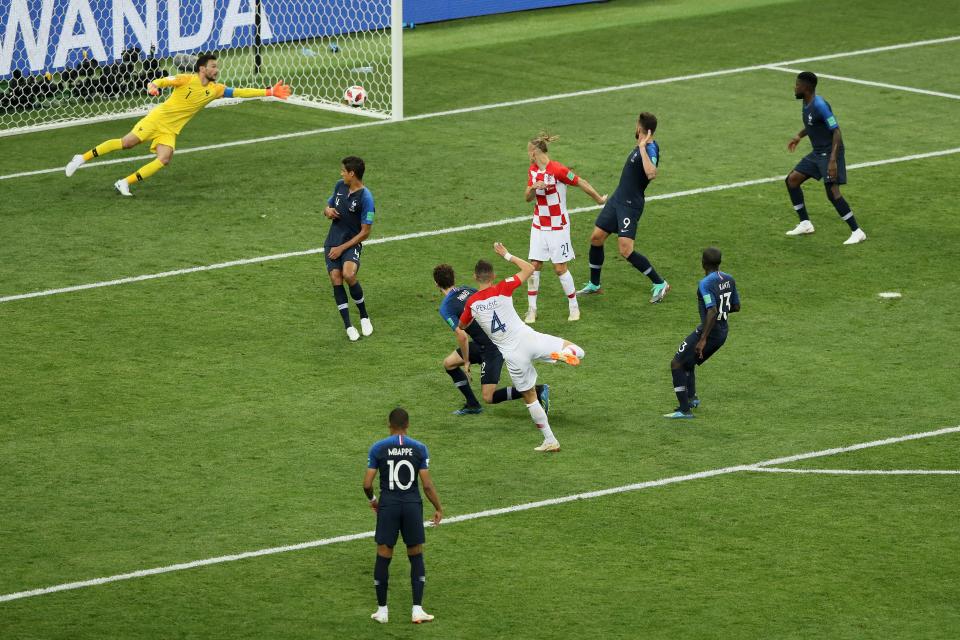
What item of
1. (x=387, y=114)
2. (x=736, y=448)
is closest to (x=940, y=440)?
(x=736, y=448)

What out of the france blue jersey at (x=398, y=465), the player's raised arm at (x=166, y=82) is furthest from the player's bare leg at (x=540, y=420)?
the player's raised arm at (x=166, y=82)

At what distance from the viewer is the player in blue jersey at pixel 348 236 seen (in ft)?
57.1

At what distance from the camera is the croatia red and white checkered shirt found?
58.1ft

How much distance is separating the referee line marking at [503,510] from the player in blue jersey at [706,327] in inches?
49.2

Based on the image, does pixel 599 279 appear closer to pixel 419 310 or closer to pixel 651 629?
pixel 419 310

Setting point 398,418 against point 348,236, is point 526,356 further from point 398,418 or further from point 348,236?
point 348,236

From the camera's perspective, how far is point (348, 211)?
1756 cm

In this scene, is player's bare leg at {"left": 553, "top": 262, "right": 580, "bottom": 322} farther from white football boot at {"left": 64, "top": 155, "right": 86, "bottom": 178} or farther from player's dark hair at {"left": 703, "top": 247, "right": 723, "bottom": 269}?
white football boot at {"left": 64, "top": 155, "right": 86, "bottom": 178}

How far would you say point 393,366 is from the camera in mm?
16906

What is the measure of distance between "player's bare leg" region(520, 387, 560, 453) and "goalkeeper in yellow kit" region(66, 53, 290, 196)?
9703mm

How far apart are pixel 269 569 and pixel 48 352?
5735mm

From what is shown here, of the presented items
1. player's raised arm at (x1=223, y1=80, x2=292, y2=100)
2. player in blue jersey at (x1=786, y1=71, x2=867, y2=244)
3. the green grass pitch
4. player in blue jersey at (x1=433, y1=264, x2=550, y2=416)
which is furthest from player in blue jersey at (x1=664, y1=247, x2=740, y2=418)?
player's raised arm at (x1=223, y1=80, x2=292, y2=100)

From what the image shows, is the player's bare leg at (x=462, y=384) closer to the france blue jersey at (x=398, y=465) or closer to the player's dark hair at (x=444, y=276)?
the player's dark hair at (x=444, y=276)

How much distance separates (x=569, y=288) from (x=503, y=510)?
4.89 meters
